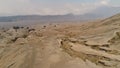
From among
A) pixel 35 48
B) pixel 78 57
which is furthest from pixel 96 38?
pixel 78 57

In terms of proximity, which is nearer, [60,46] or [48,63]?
→ [48,63]

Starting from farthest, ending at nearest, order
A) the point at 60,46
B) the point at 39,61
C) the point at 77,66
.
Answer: the point at 60,46
the point at 39,61
the point at 77,66

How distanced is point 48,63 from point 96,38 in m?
9.88

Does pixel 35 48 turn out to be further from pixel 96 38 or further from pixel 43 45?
pixel 96 38

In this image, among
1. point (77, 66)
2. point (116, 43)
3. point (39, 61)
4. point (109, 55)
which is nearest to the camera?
point (77, 66)

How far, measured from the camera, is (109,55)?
1866cm

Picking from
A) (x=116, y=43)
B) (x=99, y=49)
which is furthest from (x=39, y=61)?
(x=116, y=43)

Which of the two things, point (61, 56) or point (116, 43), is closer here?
point (61, 56)

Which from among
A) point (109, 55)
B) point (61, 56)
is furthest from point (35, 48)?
point (109, 55)

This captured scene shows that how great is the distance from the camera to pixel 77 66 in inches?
617

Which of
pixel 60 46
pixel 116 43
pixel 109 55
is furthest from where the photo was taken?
pixel 116 43

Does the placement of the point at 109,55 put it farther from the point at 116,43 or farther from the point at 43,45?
the point at 43,45

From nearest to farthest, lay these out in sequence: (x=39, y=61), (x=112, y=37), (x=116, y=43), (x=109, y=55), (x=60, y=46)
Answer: (x=39, y=61), (x=109, y=55), (x=60, y=46), (x=116, y=43), (x=112, y=37)

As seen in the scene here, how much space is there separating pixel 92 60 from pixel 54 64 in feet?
8.93
